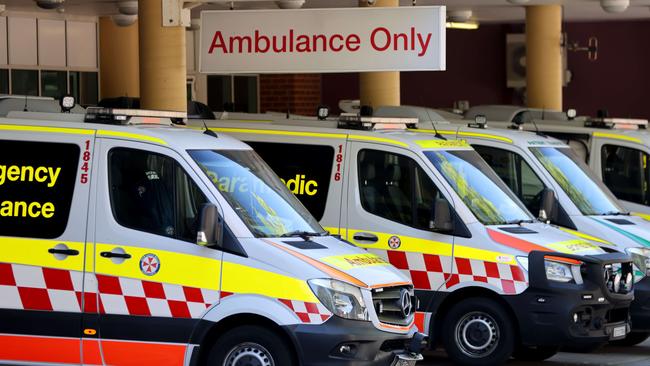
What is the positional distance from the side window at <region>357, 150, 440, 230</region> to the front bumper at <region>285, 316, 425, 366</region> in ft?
8.99

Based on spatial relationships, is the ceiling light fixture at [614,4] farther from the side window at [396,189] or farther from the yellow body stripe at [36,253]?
the yellow body stripe at [36,253]

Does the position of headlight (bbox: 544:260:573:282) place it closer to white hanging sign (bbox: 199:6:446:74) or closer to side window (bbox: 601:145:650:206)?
white hanging sign (bbox: 199:6:446:74)

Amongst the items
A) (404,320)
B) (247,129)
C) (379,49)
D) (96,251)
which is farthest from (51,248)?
(379,49)

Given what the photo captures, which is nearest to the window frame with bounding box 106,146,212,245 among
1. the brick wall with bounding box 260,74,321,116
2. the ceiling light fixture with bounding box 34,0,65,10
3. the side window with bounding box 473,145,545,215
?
the side window with bounding box 473,145,545,215

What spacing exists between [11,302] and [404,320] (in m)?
2.65

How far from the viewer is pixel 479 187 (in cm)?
1261

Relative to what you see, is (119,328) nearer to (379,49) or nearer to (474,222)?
(474,222)

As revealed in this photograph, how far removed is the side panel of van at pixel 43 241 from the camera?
961 cm

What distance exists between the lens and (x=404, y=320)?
9891 mm

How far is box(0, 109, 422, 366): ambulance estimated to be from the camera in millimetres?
9344

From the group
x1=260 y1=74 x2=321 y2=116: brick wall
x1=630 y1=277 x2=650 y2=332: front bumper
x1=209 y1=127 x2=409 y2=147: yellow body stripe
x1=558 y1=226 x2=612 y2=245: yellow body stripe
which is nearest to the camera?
x1=209 y1=127 x2=409 y2=147: yellow body stripe

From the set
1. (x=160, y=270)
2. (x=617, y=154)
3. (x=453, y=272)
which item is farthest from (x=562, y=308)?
(x=617, y=154)

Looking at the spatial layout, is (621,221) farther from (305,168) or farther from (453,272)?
(305,168)

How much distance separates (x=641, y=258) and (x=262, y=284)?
18.1 ft
